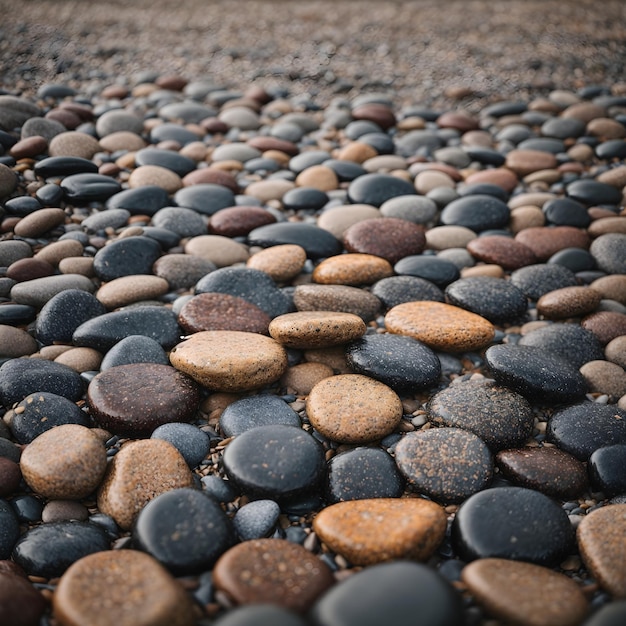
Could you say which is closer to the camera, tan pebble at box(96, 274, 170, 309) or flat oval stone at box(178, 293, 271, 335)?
flat oval stone at box(178, 293, 271, 335)

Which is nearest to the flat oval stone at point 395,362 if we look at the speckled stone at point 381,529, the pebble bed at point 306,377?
the pebble bed at point 306,377

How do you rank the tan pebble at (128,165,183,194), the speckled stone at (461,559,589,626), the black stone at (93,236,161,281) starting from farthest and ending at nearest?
1. the tan pebble at (128,165,183,194)
2. the black stone at (93,236,161,281)
3. the speckled stone at (461,559,589,626)

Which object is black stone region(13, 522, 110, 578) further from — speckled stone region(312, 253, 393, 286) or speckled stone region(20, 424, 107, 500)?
speckled stone region(312, 253, 393, 286)

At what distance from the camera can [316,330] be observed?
2.12 m

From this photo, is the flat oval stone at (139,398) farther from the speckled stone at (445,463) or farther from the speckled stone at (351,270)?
the speckled stone at (351,270)

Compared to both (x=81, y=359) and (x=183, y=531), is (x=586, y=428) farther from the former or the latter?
(x=81, y=359)

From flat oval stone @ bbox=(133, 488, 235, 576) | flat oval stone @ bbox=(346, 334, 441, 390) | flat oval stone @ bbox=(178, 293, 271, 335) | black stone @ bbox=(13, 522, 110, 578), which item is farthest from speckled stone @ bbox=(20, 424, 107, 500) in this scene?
flat oval stone @ bbox=(346, 334, 441, 390)

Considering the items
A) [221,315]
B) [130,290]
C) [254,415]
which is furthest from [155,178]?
[254,415]

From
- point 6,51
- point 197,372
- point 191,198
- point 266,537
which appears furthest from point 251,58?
point 266,537

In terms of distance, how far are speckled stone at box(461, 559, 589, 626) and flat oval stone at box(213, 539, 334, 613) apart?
1.35ft

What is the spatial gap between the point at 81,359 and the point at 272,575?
51.5 inches

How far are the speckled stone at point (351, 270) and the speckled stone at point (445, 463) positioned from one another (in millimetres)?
1021

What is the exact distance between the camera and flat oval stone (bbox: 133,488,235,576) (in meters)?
1.50

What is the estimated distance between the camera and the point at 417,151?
410 centimetres
